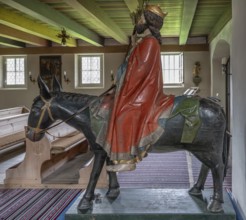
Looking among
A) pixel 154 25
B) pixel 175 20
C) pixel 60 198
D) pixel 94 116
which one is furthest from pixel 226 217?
pixel 175 20

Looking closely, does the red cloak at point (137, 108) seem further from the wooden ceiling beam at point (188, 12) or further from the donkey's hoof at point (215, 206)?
the wooden ceiling beam at point (188, 12)

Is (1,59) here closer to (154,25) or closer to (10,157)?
(10,157)

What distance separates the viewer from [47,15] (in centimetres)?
555

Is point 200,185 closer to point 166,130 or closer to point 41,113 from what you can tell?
point 166,130

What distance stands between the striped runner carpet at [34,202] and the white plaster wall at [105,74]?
6.32 metres

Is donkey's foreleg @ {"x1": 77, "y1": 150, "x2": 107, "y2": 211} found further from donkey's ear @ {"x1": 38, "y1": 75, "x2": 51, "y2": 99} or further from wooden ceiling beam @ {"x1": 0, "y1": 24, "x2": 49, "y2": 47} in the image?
wooden ceiling beam @ {"x1": 0, "y1": 24, "x2": 49, "y2": 47}

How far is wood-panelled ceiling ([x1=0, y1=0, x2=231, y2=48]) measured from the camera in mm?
5055

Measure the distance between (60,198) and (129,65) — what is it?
79.0 inches

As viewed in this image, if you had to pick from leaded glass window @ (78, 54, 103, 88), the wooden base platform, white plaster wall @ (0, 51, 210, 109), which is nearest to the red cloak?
the wooden base platform

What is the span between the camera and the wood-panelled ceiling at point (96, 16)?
5.05 meters

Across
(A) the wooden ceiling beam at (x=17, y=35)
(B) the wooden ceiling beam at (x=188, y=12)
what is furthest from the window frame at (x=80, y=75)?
A: (B) the wooden ceiling beam at (x=188, y=12)

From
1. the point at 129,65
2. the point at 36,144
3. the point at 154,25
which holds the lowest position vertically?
the point at 36,144

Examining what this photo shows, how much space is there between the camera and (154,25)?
9.06 ft

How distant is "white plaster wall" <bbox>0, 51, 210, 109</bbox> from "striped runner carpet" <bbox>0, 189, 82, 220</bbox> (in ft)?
20.7
